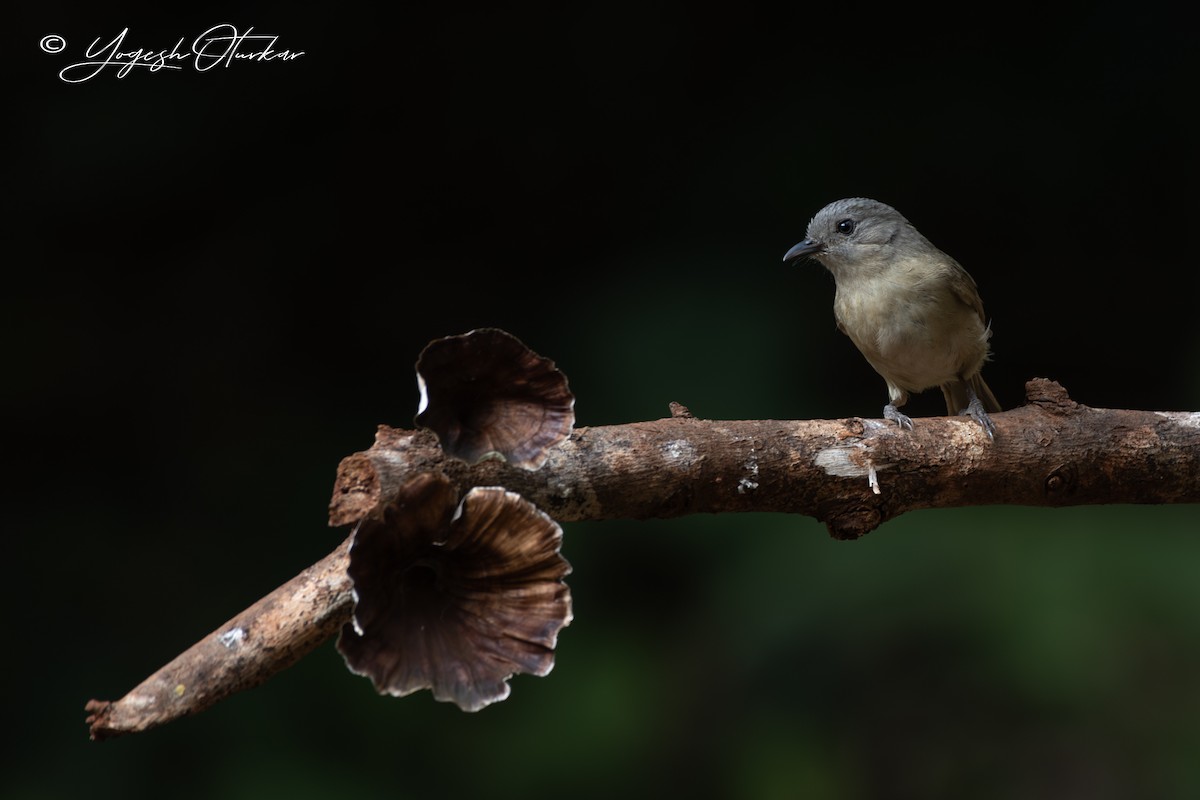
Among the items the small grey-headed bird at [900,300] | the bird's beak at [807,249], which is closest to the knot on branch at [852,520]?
the small grey-headed bird at [900,300]

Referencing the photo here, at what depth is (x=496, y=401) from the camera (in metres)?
1.93

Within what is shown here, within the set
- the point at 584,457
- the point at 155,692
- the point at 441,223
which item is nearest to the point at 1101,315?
the point at 441,223

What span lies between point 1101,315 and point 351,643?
370 centimetres

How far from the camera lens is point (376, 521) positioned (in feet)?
5.68

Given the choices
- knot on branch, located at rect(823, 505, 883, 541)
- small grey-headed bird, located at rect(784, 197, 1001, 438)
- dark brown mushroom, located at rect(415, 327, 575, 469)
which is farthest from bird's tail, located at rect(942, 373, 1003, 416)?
dark brown mushroom, located at rect(415, 327, 575, 469)

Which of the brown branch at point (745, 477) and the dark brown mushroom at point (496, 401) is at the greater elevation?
the dark brown mushroom at point (496, 401)

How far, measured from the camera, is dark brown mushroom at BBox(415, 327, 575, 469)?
183 cm

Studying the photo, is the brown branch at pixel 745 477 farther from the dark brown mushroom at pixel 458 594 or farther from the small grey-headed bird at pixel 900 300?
the small grey-headed bird at pixel 900 300

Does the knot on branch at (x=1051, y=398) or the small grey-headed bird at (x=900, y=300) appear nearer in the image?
the knot on branch at (x=1051, y=398)

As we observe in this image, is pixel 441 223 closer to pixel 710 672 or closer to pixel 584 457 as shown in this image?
pixel 710 672

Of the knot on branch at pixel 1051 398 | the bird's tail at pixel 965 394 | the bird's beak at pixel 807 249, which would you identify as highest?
the bird's beak at pixel 807 249

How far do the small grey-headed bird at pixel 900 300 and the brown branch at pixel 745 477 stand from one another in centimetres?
80

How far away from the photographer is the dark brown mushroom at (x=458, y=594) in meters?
1.76

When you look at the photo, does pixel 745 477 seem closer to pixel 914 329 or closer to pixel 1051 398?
pixel 1051 398
